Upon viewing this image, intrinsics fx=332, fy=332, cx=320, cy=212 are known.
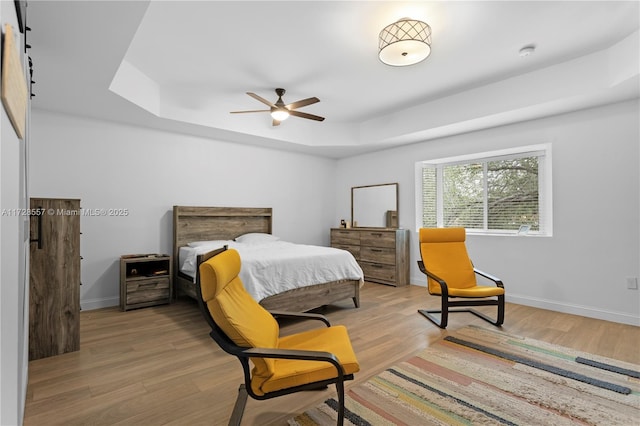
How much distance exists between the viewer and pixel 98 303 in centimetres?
418

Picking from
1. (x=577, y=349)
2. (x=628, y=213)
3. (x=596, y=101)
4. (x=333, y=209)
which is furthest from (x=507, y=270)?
(x=333, y=209)

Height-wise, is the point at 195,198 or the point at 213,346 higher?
the point at 195,198

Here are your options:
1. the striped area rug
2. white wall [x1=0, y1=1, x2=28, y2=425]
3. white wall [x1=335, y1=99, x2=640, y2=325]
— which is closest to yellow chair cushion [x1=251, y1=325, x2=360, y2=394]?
the striped area rug

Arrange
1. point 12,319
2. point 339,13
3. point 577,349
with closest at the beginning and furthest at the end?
point 12,319
point 339,13
point 577,349

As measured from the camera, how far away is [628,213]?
361 cm

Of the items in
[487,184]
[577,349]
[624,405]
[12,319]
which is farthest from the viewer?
[487,184]

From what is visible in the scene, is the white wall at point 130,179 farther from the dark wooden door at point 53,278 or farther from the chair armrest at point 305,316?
the chair armrest at point 305,316

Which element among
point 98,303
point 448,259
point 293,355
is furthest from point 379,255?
point 293,355

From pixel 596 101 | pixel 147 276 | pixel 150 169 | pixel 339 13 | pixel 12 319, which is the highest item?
pixel 339 13

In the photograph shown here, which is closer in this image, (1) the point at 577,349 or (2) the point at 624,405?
(2) the point at 624,405

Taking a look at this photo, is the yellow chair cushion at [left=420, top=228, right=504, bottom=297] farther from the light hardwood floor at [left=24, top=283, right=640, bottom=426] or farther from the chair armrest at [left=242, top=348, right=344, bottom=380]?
the chair armrest at [left=242, top=348, right=344, bottom=380]

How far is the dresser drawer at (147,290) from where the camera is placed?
159 inches

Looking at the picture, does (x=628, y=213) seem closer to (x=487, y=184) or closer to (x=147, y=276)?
(x=487, y=184)

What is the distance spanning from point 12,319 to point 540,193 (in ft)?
17.2
